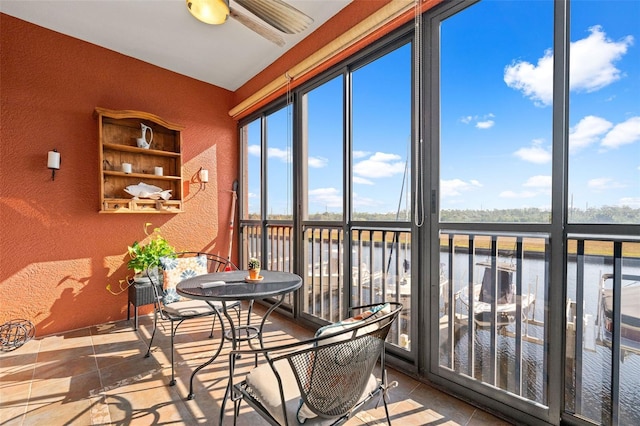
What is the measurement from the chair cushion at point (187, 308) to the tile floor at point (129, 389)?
1.44ft

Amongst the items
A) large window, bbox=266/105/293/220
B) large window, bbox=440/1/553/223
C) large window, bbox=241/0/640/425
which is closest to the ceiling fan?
large window, bbox=241/0/640/425

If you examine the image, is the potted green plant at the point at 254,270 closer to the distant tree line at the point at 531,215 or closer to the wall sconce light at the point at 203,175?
the distant tree line at the point at 531,215

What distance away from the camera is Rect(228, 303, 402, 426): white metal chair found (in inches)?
41.4


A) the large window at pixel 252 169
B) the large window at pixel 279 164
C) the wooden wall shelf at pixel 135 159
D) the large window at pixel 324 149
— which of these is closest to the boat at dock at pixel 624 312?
the large window at pixel 324 149

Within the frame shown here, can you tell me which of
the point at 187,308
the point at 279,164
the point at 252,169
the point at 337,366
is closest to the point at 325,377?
the point at 337,366

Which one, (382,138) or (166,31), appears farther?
(166,31)

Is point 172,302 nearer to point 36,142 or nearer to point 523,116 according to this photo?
point 36,142

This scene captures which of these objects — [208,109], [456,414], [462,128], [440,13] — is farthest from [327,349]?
[208,109]

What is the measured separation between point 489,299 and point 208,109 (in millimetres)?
3979

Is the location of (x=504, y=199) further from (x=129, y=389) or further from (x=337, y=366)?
(x=129, y=389)

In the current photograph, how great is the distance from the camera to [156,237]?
3.59 metres

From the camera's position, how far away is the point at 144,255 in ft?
10.4

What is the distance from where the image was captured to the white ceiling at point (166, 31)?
2.58 m

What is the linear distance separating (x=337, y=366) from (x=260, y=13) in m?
2.08
